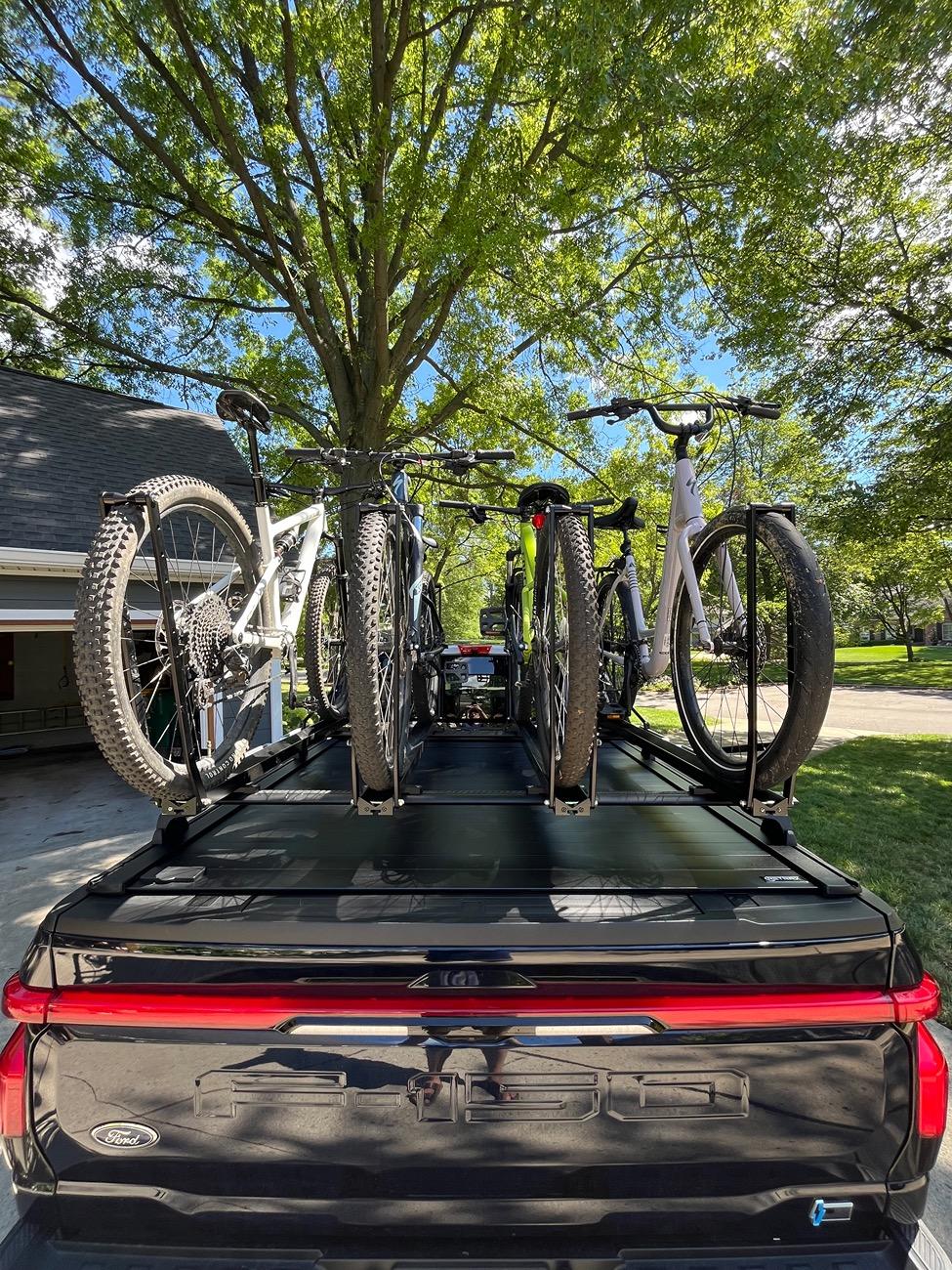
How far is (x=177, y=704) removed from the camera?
1.78 metres

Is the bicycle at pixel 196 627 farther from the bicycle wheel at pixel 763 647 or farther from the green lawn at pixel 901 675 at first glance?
the green lawn at pixel 901 675

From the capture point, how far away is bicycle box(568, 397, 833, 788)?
177 cm

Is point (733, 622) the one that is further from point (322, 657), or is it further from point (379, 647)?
point (322, 657)

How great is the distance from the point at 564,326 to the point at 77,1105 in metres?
7.69

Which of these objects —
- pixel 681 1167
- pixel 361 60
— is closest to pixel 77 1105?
pixel 681 1167

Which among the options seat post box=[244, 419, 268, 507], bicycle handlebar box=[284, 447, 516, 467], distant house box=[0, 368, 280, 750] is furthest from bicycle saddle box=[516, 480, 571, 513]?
distant house box=[0, 368, 280, 750]

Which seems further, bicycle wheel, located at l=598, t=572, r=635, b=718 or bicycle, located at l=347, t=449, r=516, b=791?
bicycle wheel, located at l=598, t=572, r=635, b=718

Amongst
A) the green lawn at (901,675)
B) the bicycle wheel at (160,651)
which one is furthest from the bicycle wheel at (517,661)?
the green lawn at (901,675)

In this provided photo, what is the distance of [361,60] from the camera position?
6910 mm

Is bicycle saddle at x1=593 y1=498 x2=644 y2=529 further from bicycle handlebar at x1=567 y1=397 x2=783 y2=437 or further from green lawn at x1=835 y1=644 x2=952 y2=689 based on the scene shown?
green lawn at x1=835 y1=644 x2=952 y2=689

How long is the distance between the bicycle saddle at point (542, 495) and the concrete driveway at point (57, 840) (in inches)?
132

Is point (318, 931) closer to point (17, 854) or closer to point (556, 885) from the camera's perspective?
point (556, 885)

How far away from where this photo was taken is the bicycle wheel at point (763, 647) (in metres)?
1.76

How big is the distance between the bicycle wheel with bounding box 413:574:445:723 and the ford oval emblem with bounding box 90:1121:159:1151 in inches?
85.4
